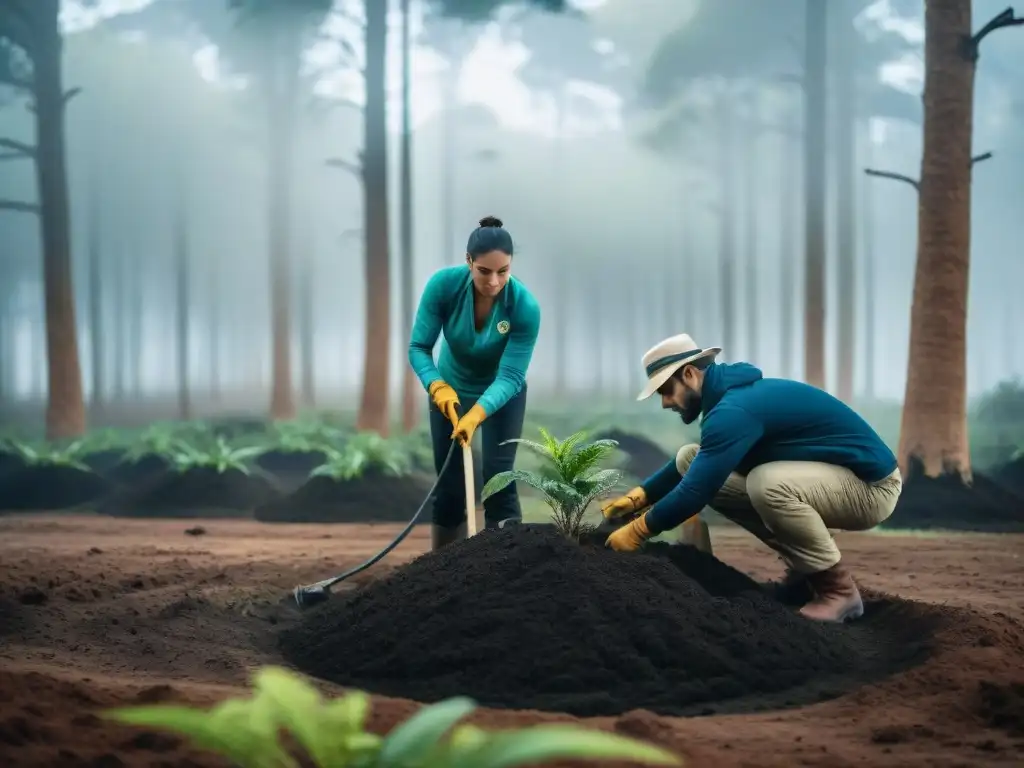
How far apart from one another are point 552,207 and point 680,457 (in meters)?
15.3

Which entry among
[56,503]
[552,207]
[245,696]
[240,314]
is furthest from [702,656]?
[240,314]

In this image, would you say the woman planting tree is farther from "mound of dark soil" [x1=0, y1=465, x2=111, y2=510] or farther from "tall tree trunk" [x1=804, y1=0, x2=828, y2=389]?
"tall tree trunk" [x1=804, y1=0, x2=828, y2=389]

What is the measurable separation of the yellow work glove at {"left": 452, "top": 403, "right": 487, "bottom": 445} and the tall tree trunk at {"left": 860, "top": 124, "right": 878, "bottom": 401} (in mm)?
15466

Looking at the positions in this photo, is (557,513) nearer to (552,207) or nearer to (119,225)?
(552,207)

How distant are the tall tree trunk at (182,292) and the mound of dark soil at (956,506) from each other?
12.1 meters

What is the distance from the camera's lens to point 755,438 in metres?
3.66

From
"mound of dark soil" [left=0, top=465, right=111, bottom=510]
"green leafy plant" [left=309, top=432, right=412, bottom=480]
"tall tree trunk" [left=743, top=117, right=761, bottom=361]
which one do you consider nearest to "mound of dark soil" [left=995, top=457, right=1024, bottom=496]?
"green leafy plant" [left=309, top=432, right=412, bottom=480]

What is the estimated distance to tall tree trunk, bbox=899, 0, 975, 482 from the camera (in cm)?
798

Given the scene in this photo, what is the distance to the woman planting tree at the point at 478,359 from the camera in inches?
161

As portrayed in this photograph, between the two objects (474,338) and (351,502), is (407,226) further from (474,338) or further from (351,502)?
(474,338)

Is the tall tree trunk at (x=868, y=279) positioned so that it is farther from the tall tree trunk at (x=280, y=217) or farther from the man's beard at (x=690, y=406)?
the man's beard at (x=690, y=406)

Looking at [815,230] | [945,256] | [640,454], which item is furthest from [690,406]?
[815,230]

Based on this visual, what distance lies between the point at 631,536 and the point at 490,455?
3.14 ft

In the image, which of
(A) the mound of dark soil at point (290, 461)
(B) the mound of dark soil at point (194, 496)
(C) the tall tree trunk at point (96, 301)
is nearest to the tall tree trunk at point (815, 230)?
(A) the mound of dark soil at point (290, 461)
